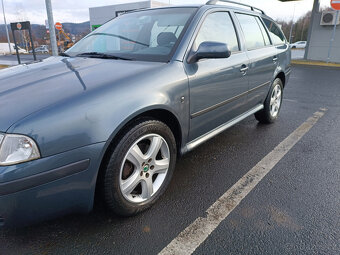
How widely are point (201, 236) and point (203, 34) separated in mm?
1687

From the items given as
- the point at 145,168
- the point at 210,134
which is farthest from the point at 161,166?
the point at 210,134

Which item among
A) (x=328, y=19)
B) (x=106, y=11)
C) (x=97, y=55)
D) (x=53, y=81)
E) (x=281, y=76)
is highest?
(x=106, y=11)

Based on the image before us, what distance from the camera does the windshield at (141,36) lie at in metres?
2.22

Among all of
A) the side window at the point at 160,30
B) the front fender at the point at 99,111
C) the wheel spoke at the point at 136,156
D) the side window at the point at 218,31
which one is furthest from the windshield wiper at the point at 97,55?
the wheel spoke at the point at 136,156

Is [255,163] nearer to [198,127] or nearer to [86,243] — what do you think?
[198,127]

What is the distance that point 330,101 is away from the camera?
217 inches

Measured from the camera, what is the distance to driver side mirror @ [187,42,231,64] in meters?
2.07

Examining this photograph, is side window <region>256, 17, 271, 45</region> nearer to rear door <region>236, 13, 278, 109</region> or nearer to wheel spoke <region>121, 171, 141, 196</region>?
rear door <region>236, 13, 278, 109</region>

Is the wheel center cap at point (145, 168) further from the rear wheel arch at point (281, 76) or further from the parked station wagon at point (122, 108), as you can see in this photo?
the rear wheel arch at point (281, 76)

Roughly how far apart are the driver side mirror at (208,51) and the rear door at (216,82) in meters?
0.07

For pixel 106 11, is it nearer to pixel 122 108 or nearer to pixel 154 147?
pixel 154 147

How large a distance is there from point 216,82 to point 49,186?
5.34 feet

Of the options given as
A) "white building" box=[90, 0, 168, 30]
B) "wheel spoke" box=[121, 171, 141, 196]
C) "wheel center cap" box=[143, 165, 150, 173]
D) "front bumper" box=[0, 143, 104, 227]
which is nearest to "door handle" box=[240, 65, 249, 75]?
"wheel center cap" box=[143, 165, 150, 173]

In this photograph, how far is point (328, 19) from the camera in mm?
12266
